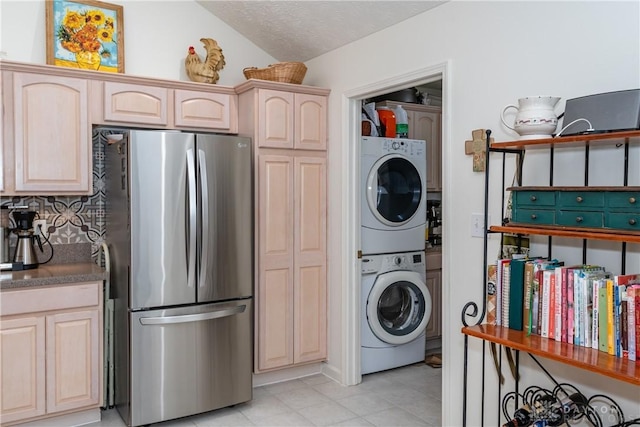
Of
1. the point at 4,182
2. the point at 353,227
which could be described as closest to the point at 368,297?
the point at 353,227

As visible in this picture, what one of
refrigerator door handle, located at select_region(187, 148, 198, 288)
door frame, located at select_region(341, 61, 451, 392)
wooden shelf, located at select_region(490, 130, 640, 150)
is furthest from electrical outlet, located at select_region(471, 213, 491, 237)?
refrigerator door handle, located at select_region(187, 148, 198, 288)

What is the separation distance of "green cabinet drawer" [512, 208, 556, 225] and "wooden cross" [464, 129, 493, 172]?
1.54 ft

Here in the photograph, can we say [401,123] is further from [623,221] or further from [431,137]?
[623,221]

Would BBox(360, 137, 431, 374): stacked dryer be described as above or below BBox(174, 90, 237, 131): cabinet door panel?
below

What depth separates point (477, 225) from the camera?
2.62 meters

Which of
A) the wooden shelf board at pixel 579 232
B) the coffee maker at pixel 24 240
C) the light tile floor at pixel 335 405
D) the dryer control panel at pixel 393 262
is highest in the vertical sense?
the wooden shelf board at pixel 579 232

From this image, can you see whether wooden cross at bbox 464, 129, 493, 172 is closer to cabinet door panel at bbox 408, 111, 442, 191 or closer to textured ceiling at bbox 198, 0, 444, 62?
textured ceiling at bbox 198, 0, 444, 62

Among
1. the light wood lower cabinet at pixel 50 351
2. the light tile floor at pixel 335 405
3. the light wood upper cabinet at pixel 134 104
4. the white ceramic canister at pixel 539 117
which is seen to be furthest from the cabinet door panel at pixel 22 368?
the white ceramic canister at pixel 539 117

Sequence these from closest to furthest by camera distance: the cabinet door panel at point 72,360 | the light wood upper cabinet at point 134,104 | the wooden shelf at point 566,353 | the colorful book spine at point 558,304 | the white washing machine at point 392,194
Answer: the wooden shelf at point 566,353 → the colorful book spine at point 558,304 → the cabinet door panel at point 72,360 → the light wood upper cabinet at point 134,104 → the white washing machine at point 392,194

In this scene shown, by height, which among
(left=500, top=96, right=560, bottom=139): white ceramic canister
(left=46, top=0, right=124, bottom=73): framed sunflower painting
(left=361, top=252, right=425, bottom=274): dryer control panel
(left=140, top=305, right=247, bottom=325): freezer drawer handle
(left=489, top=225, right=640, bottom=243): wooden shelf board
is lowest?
(left=140, top=305, right=247, bottom=325): freezer drawer handle

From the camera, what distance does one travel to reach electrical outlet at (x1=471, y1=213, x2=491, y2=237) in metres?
2.60

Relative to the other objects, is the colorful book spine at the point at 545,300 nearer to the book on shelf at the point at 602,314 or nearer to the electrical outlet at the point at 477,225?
the book on shelf at the point at 602,314

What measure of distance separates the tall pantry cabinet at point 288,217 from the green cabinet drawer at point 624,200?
214 cm

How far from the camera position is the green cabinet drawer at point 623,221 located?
1757mm
